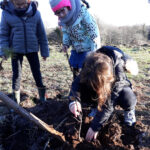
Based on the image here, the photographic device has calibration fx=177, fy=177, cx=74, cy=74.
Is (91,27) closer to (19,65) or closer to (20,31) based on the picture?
(20,31)

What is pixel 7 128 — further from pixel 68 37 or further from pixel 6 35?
pixel 68 37

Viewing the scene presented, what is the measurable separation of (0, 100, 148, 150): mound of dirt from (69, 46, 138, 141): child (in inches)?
4.3

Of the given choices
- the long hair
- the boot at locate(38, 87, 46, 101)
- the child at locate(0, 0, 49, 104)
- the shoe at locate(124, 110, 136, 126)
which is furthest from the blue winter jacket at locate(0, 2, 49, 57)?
the shoe at locate(124, 110, 136, 126)

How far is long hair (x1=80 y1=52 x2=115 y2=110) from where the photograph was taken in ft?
4.88

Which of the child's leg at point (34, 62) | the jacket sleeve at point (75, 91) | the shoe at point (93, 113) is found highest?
the child's leg at point (34, 62)

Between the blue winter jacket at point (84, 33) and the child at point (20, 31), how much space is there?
409 millimetres

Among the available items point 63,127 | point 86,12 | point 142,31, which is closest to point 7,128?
point 63,127

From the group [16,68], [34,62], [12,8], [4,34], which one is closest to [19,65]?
[16,68]

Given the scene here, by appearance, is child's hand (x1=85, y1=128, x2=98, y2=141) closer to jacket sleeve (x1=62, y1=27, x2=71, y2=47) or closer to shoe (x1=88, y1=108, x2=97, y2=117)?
shoe (x1=88, y1=108, x2=97, y2=117)

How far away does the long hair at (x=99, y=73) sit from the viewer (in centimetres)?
149

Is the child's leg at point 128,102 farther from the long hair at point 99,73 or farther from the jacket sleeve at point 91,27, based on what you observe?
the jacket sleeve at point 91,27

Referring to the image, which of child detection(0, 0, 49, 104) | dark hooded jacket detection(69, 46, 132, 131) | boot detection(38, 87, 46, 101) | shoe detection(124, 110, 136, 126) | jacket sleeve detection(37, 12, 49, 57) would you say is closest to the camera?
dark hooded jacket detection(69, 46, 132, 131)

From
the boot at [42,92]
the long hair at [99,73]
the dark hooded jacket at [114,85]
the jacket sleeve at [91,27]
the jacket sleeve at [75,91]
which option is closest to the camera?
the long hair at [99,73]

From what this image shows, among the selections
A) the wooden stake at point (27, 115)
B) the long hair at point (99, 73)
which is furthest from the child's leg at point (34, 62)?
the long hair at point (99, 73)
